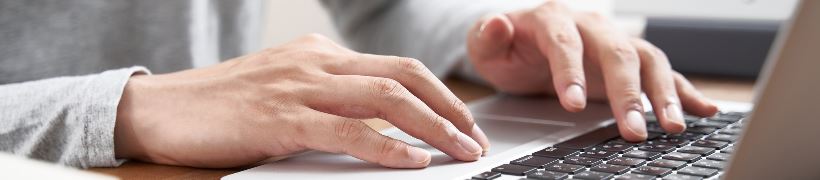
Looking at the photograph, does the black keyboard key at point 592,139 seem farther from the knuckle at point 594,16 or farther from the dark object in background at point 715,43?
the dark object in background at point 715,43

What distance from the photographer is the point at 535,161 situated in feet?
2.21

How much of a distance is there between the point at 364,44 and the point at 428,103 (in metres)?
0.72

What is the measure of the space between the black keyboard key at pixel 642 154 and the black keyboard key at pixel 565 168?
0.06 metres

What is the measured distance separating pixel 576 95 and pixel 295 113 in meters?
0.26

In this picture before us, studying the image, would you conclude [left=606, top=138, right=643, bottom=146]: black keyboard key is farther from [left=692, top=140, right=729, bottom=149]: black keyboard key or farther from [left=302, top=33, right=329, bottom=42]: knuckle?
[left=302, top=33, right=329, bottom=42]: knuckle

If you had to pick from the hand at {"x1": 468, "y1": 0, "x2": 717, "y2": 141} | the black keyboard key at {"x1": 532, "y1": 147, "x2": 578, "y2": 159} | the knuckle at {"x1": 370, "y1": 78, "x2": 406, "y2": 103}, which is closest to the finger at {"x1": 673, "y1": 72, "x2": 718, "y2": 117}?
the hand at {"x1": 468, "y1": 0, "x2": 717, "y2": 141}

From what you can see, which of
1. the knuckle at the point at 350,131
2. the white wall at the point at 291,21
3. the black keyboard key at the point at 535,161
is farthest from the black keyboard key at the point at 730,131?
the white wall at the point at 291,21

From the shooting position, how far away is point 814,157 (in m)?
0.51

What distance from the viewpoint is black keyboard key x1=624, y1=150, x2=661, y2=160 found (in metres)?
0.70

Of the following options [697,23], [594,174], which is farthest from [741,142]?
[697,23]

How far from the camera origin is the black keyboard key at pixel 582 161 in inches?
26.3

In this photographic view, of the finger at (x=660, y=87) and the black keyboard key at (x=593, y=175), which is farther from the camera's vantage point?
the finger at (x=660, y=87)

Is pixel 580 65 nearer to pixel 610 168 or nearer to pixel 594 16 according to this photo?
pixel 594 16

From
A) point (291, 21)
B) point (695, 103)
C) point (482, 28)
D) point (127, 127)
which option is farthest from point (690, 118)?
point (291, 21)
